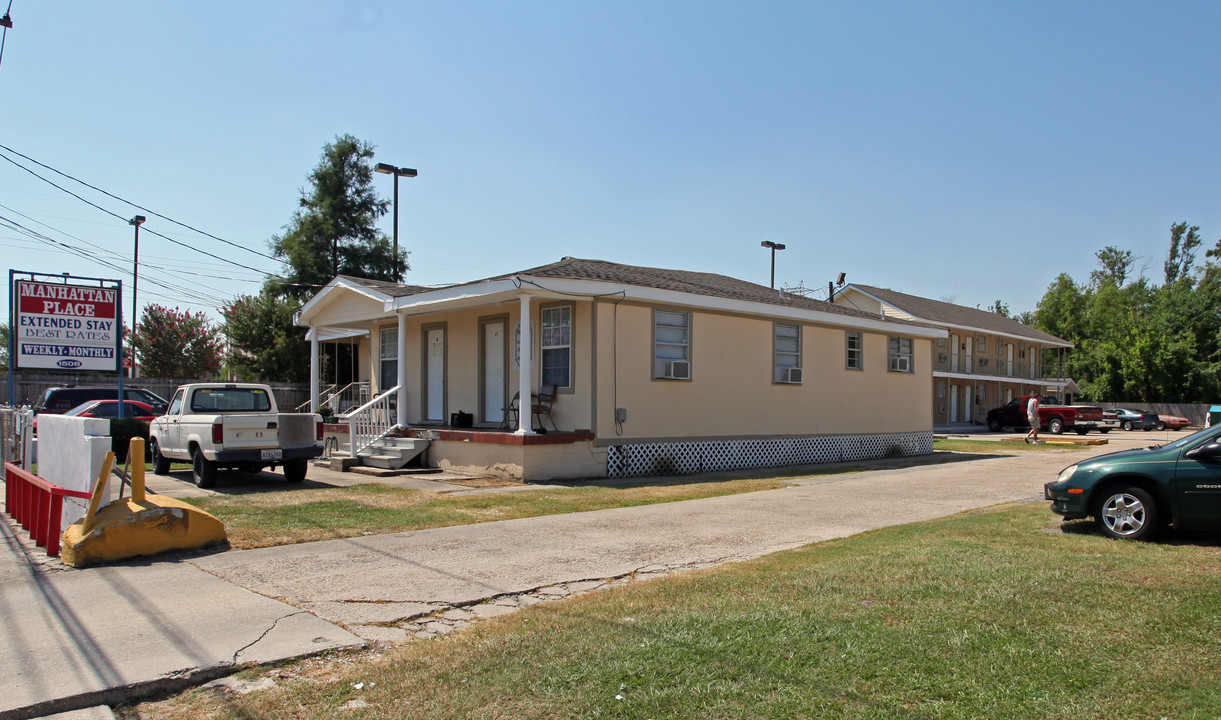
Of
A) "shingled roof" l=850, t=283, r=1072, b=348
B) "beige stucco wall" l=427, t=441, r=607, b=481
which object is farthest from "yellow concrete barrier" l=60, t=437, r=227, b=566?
"shingled roof" l=850, t=283, r=1072, b=348

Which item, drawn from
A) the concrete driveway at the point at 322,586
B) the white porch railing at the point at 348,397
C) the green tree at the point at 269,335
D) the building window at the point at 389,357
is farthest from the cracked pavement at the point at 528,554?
the green tree at the point at 269,335

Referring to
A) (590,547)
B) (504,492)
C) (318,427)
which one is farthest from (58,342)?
(590,547)

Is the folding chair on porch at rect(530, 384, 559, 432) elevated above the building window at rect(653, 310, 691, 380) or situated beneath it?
situated beneath

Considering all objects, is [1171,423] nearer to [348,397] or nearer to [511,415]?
[511,415]

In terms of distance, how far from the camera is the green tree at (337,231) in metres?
35.7

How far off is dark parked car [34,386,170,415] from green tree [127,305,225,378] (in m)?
15.7

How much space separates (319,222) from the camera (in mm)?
35906

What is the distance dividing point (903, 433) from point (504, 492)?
13.9 meters

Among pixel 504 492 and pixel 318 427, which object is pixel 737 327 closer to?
pixel 504 492

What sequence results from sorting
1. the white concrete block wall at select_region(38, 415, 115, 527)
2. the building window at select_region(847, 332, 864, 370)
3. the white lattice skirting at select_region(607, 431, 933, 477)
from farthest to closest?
the building window at select_region(847, 332, 864, 370) → the white lattice skirting at select_region(607, 431, 933, 477) → the white concrete block wall at select_region(38, 415, 115, 527)

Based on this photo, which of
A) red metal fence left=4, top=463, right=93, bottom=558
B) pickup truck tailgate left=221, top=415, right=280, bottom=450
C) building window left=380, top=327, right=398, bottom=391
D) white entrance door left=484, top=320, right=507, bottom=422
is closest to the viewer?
red metal fence left=4, top=463, right=93, bottom=558

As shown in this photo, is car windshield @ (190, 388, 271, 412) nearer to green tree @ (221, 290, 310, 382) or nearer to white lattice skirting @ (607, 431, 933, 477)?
white lattice skirting @ (607, 431, 933, 477)

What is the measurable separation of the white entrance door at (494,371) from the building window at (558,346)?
5.03ft

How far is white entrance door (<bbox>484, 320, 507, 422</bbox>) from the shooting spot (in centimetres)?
1809
